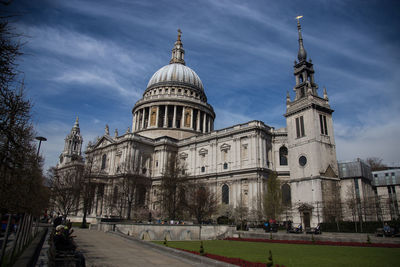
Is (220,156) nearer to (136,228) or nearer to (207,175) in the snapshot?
(207,175)

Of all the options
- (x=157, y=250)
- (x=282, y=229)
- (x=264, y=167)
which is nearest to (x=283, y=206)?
(x=282, y=229)

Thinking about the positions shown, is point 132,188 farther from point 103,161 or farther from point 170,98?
point 170,98

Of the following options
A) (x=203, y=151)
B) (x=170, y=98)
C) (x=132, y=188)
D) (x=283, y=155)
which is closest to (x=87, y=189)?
(x=132, y=188)

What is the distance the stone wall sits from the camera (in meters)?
28.3

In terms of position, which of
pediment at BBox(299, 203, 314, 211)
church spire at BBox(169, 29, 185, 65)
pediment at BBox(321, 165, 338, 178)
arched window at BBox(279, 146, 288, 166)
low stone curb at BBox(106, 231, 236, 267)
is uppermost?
church spire at BBox(169, 29, 185, 65)

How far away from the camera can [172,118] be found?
7306 centimetres

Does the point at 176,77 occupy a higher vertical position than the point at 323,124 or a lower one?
higher

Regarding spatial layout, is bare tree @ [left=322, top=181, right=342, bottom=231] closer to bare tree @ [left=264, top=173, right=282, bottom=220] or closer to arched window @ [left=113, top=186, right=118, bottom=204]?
bare tree @ [left=264, top=173, right=282, bottom=220]

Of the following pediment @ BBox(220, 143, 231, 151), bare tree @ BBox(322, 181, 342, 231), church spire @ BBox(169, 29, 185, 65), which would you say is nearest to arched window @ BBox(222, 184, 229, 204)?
pediment @ BBox(220, 143, 231, 151)

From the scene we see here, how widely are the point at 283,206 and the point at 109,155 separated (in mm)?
37772

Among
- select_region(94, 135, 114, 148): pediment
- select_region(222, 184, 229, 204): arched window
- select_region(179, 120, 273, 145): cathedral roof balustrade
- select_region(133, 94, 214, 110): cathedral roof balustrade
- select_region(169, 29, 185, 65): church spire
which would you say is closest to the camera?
select_region(179, 120, 273, 145): cathedral roof balustrade

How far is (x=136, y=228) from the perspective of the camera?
2831 centimetres

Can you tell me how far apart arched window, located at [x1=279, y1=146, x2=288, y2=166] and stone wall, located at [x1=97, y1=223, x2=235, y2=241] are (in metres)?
22.1

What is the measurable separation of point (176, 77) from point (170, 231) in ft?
182
